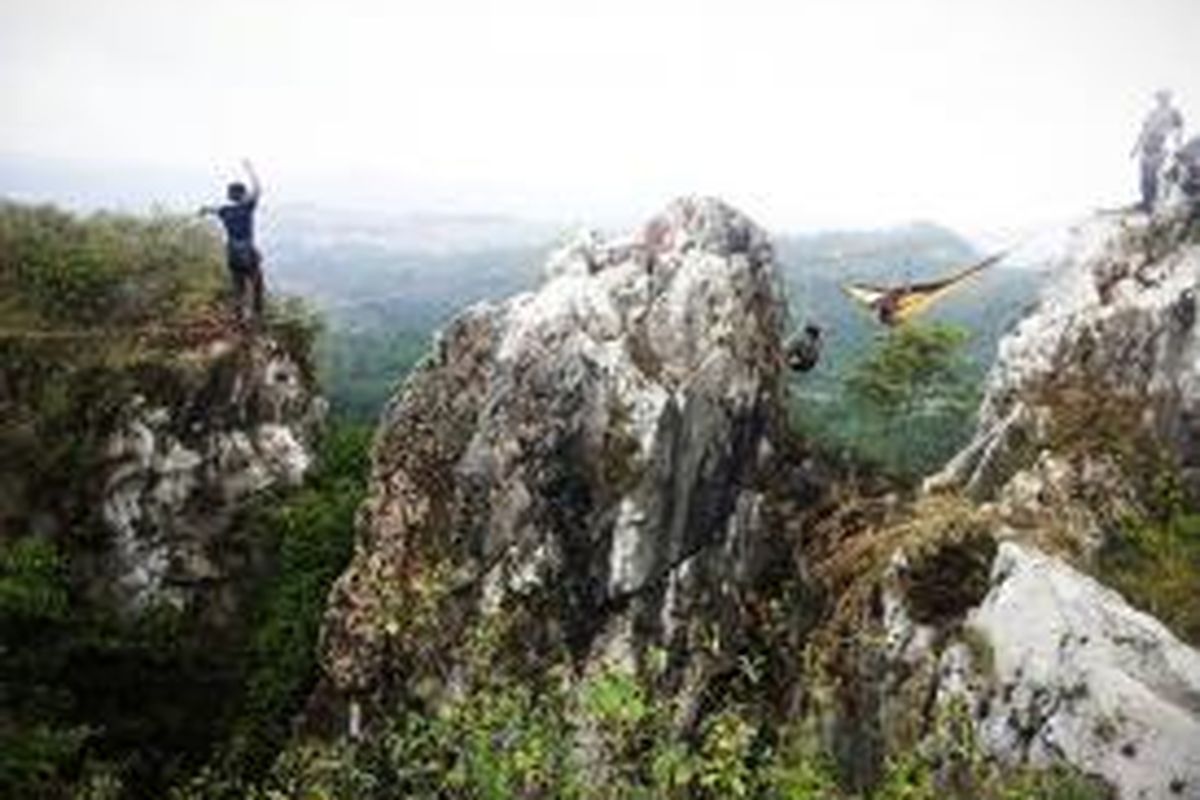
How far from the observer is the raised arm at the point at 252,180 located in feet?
88.4

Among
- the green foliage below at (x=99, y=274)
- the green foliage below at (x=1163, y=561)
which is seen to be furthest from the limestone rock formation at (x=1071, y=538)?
the green foliage below at (x=99, y=274)

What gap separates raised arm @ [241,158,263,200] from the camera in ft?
88.4

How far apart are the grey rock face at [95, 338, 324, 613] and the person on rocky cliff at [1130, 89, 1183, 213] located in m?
17.1

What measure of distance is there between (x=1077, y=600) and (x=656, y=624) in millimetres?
7166

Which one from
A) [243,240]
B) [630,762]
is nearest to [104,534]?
[243,240]

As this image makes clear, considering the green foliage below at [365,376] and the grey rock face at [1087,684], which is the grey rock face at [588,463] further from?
the green foliage below at [365,376]

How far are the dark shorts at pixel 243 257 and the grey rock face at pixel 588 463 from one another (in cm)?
425

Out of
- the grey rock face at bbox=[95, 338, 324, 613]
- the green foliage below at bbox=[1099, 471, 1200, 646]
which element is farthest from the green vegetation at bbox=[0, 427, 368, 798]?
the green foliage below at bbox=[1099, 471, 1200, 646]

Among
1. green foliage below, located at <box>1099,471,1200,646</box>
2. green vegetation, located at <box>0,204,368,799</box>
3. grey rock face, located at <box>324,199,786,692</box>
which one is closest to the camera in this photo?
green foliage below, located at <box>1099,471,1200,646</box>

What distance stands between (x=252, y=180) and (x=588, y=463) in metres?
7.66

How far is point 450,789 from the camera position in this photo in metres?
15.5

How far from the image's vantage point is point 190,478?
3170cm

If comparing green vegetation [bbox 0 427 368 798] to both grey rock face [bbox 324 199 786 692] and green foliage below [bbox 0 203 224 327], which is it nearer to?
grey rock face [bbox 324 199 786 692]

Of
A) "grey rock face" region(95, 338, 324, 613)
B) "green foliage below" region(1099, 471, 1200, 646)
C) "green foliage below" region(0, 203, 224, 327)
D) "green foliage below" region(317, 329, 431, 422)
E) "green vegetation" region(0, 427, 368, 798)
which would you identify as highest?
"green foliage below" region(0, 203, 224, 327)
